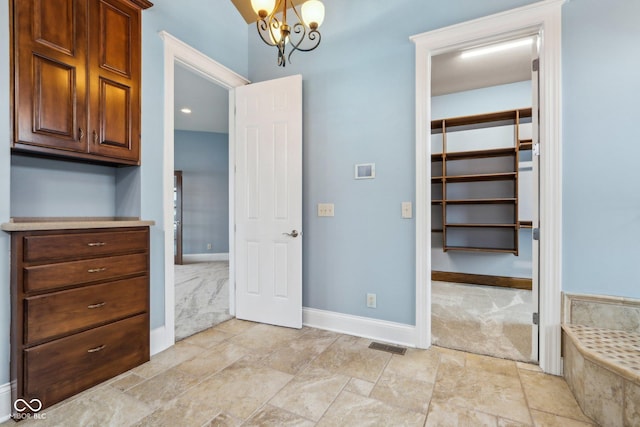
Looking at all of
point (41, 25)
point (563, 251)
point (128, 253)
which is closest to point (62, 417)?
point (128, 253)

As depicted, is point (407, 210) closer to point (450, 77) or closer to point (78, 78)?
point (78, 78)

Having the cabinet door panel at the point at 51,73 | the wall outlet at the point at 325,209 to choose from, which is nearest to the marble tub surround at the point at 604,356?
the wall outlet at the point at 325,209

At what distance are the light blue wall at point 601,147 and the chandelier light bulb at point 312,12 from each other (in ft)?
5.35

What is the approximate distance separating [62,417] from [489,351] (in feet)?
9.09

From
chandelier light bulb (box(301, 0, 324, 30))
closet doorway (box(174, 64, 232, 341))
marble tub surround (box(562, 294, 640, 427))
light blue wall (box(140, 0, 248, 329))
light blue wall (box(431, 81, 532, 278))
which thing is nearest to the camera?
marble tub surround (box(562, 294, 640, 427))

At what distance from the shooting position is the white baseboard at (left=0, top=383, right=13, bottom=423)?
152 centimetres

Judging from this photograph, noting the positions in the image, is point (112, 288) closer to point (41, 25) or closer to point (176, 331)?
point (176, 331)

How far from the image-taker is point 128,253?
1986mm

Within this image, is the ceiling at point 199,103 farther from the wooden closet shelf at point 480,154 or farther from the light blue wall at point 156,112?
the wooden closet shelf at point 480,154

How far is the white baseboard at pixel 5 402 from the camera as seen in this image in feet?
4.97

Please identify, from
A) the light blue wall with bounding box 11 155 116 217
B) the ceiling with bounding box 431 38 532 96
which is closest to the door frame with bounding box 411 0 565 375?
the ceiling with bounding box 431 38 532 96

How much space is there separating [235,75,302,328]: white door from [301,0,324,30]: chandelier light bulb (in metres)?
0.94

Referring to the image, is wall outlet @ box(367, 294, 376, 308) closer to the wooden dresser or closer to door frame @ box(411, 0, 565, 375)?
door frame @ box(411, 0, 565, 375)

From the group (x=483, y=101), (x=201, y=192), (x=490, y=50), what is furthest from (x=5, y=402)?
(x=483, y=101)
